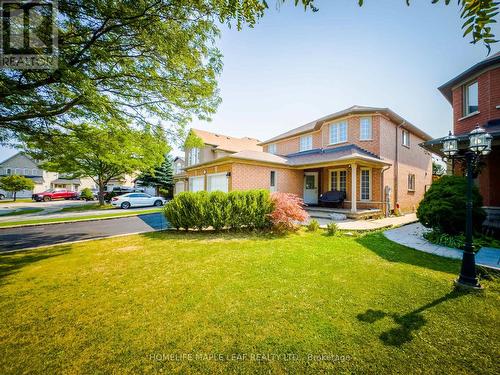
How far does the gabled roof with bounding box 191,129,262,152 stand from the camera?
77.5 feet

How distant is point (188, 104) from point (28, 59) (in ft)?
12.3

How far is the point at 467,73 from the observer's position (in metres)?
9.66

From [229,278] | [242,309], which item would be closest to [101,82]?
[229,278]

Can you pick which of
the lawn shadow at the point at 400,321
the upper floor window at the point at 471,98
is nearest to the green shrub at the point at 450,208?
the lawn shadow at the point at 400,321

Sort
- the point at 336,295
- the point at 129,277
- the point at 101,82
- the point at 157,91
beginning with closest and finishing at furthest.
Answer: the point at 336,295 < the point at 129,277 < the point at 101,82 < the point at 157,91

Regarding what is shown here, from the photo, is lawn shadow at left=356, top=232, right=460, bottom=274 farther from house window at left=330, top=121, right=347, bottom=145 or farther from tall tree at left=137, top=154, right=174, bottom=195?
tall tree at left=137, top=154, right=174, bottom=195

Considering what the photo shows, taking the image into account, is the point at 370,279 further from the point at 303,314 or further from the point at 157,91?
the point at 157,91

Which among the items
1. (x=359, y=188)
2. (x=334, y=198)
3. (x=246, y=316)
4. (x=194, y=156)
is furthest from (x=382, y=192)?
(x=194, y=156)

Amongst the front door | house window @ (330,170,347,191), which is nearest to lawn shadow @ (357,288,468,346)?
house window @ (330,170,347,191)

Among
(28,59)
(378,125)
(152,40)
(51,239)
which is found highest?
(378,125)

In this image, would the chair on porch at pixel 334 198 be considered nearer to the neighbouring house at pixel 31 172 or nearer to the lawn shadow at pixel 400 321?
the lawn shadow at pixel 400 321

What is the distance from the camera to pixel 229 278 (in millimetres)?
4414

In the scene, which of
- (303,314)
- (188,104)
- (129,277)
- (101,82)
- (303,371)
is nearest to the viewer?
(303,371)

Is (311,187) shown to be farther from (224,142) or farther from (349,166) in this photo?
(224,142)
